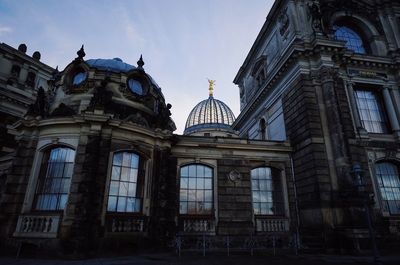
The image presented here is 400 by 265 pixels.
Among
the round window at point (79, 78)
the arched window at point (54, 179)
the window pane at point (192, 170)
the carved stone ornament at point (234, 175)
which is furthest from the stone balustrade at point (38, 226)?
the carved stone ornament at point (234, 175)

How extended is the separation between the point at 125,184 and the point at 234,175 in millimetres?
7015

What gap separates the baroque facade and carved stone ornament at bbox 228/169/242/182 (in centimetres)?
15

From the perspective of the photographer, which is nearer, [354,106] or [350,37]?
[354,106]

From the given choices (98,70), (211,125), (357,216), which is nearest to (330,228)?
(357,216)

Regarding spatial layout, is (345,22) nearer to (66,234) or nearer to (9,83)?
(66,234)

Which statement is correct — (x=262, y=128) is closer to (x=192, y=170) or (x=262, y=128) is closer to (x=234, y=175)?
(x=234, y=175)

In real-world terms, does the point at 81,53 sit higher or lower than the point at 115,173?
higher

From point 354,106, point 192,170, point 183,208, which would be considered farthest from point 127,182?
point 354,106

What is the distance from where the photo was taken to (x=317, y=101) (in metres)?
17.3

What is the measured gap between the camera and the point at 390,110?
62.0ft

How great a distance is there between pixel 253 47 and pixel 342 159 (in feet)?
54.3

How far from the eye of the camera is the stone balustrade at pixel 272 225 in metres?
16.4

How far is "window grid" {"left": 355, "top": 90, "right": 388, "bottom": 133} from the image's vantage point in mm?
18594

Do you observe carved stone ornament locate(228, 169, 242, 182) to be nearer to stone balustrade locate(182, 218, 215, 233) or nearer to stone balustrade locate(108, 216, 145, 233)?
stone balustrade locate(182, 218, 215, 233)
